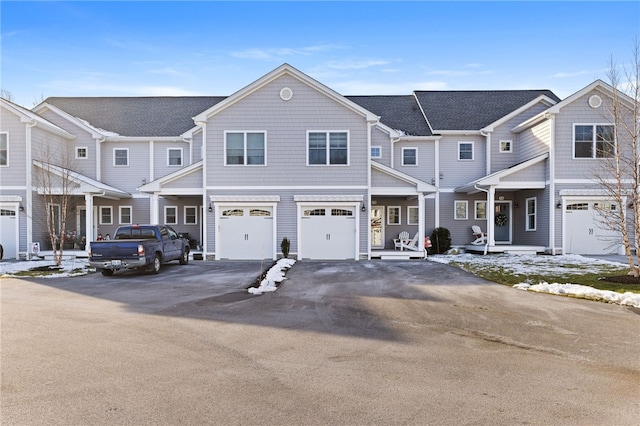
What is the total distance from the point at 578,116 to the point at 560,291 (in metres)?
14.6

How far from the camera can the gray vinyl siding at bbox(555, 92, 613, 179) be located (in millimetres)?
22672

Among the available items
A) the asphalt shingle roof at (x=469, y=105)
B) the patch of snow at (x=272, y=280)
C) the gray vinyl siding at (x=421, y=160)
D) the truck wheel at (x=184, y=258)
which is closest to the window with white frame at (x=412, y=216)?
the gray vinyl siding at (x=421, y=160)

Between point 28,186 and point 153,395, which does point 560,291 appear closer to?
point 153,395

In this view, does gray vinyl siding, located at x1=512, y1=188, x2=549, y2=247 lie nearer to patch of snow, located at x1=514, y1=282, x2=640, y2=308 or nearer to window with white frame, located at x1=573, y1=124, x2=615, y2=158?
window with white frame, located at x1=573, y1=124, x2=615, y2=158

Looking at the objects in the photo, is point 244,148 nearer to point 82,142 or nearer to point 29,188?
point 29,188

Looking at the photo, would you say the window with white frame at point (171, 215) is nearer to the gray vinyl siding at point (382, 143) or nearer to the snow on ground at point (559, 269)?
the gray vinyl siding at point (382, 143)

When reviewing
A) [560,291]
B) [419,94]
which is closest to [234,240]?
[560,291]

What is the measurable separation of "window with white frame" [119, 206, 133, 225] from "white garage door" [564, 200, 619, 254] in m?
24.4

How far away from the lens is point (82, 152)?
2695cm

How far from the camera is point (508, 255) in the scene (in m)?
22.7

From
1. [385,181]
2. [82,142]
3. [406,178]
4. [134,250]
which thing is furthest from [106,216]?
[406,178]

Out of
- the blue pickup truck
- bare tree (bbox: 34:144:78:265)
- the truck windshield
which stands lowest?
the blue pickup truck

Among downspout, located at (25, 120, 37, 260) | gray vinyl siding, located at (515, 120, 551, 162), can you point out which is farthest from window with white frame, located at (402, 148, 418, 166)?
downspout, located at (25, 120, 37, 260)

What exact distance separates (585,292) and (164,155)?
23.4 meters
